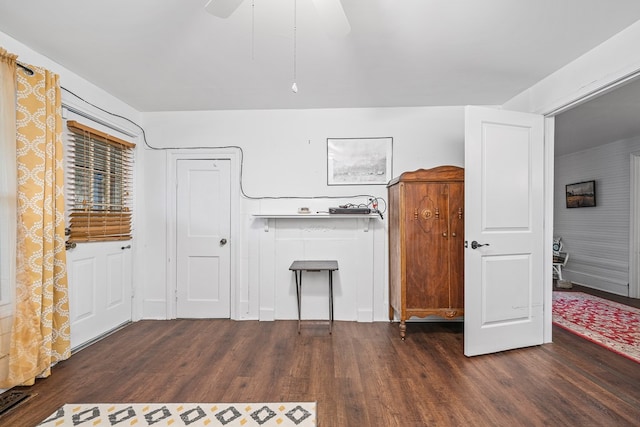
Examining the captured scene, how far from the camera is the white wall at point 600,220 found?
15.2 feet

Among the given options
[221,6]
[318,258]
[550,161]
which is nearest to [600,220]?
[550,161]

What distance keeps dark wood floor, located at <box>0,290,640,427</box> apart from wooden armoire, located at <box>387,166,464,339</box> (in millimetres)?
407

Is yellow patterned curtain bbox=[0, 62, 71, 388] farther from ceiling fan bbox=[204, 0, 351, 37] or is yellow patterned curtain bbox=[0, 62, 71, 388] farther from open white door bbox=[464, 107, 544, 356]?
open white door bbox=[464, 107, 544, 356]

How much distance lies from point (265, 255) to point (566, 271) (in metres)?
5.73

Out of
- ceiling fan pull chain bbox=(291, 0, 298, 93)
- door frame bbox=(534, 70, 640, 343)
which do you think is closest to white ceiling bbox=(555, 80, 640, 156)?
door frame bbox=(534, 70, 640, 343)

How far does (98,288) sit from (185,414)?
185 centimetres

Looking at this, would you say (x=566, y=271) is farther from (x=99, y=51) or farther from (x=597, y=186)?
(x=99, y=51)

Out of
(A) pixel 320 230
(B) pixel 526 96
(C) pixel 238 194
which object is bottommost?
(A) pixel 320 230

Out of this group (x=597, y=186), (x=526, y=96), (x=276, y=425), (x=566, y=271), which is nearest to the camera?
(x=276, y=425)

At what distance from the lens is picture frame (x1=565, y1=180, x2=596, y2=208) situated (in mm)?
5074

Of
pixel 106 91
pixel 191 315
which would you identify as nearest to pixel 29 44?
pixel 106 91

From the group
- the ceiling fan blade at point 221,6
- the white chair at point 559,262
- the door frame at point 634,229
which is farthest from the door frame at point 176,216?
the door frame at point 634,229

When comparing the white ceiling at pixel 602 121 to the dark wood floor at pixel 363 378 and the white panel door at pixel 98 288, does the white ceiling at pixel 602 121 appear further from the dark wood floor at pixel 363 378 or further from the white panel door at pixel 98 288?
the white panel door at pixel 98 288

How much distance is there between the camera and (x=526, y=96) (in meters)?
3.06
